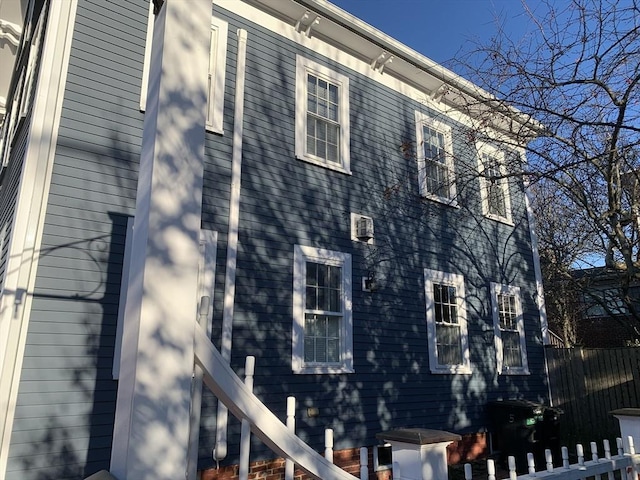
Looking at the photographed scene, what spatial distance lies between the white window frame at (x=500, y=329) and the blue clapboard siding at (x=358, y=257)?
0.54ft

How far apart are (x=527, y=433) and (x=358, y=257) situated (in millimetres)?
4055

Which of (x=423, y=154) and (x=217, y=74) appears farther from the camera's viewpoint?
(x=423, y=154)

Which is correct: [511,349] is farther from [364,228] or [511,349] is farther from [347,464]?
[347,464]

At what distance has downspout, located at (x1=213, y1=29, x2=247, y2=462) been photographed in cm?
571

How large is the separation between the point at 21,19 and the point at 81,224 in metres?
6.18

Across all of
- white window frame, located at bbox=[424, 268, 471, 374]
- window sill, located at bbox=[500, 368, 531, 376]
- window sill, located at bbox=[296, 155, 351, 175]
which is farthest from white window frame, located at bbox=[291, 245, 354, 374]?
window sill, located at bbox=[500, 368, 531, 376]

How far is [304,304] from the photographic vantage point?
6996 mm

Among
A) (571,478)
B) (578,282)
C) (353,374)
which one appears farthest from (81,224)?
(578,282)

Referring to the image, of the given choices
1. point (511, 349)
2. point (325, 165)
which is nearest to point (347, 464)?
point (325, 165)

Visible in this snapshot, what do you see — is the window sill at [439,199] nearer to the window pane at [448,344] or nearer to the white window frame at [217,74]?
the window pane at [448,344]

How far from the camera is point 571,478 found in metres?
3.17

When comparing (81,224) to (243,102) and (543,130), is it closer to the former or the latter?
(243,102)

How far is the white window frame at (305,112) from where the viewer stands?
7.60m

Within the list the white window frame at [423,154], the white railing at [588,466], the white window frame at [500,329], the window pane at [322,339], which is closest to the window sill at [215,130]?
the window pane at [322,339]
